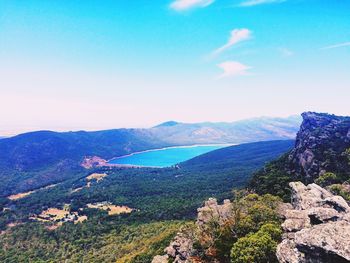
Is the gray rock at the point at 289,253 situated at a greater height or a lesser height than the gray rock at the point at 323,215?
lesser

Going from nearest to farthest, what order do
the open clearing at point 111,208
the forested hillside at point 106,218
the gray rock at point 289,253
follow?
the gray rock at point 289,253 → the forested hillside at point 106,218 → the open clearing at point 111,208

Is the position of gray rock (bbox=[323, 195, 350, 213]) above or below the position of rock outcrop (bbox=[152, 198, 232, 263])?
above

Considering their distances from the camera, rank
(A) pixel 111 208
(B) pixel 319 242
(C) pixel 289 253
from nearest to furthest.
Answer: (B) pixel 319 242 → (C) pixel 289 253 → (A) pixel 111 208

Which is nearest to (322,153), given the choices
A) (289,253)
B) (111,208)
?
(289,253)

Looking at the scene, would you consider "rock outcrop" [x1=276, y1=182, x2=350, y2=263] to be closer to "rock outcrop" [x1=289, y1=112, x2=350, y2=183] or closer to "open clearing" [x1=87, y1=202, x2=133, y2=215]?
"rock outcrop" [x1=289, y1=112, x2=350, y2=183]

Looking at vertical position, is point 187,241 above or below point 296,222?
below

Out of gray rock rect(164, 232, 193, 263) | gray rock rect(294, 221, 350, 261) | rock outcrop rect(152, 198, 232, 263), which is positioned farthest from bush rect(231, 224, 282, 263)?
gray rock rect(164, 232, 193, 263)

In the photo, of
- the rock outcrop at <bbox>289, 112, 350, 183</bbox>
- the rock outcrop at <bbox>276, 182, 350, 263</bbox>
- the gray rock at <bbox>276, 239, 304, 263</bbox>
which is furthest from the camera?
the rock outcrop at <bbox>289, 112, 350, 183</bbox>

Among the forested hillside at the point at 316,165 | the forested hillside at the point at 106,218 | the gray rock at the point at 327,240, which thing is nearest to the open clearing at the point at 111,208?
the forested hillside at the point at 106,218

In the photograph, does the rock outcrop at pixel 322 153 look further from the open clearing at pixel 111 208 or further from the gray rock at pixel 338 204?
the open clearing at pixel 111 208

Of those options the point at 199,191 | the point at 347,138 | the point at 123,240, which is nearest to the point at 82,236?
the point at 123,240

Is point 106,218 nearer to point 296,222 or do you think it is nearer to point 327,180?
point 327,180

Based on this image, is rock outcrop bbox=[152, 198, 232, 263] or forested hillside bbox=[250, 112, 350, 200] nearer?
rock outcrop bbox=[152, 198, 232, 263]
